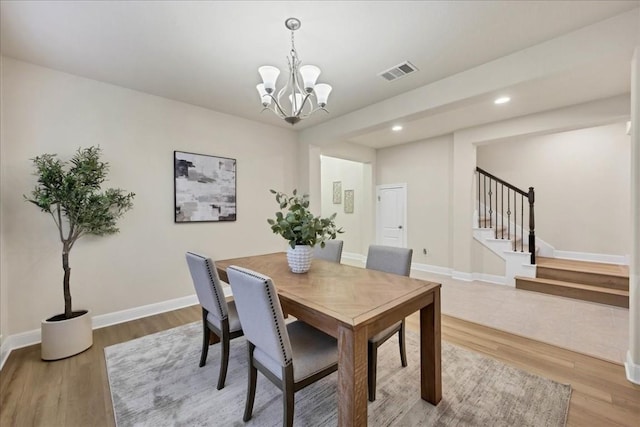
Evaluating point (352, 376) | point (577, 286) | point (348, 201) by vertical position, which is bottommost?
point (577, 286)

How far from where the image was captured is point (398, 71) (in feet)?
8.81

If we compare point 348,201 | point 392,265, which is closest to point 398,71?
point 392,265

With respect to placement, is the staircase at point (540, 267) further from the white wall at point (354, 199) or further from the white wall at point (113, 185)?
the white wall at point (113, 185)

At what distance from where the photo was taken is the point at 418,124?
4.46 metres

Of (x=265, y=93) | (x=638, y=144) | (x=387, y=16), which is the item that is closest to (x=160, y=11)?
(x=265, y=93)

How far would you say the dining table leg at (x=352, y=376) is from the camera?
1.18 metres

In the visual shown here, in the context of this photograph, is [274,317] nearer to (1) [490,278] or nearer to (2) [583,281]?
(1) [490,278]

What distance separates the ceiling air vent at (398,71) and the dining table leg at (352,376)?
2482 millimetres

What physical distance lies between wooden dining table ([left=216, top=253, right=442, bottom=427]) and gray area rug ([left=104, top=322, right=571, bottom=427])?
202 millimetres

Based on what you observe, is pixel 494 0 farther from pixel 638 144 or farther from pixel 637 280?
pixel 637 280

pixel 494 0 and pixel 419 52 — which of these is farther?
pixel 419 52

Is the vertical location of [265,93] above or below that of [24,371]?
above

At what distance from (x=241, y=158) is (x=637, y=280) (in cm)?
434

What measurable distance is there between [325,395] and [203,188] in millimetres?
2939
